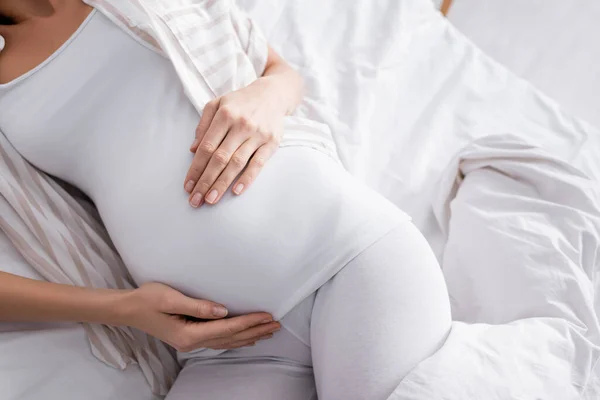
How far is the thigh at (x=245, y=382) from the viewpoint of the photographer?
78 centimetres

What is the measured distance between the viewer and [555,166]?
3.13 feet

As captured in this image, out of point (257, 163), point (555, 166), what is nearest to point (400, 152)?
point (555, 166)

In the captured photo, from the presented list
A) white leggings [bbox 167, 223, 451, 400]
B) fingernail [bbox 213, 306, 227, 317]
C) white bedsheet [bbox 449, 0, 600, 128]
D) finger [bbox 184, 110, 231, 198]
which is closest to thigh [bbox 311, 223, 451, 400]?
white leggings [bbox 167, 223, 451, 400]

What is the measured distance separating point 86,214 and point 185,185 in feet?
1.04

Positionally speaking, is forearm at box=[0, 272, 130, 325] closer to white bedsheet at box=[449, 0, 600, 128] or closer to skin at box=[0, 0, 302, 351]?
skin at box=[0, 0, 302, 351]

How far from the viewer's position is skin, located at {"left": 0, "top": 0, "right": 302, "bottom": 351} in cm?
73

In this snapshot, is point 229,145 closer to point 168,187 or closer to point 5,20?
point 168,187

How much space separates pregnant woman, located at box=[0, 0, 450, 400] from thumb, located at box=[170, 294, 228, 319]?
0.06ft

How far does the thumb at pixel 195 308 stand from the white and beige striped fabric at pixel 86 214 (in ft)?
0.71

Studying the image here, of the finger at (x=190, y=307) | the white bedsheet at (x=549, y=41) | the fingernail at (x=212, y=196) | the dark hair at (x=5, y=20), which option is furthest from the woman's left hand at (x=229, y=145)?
the white bedsheet at (x=549, y=41)

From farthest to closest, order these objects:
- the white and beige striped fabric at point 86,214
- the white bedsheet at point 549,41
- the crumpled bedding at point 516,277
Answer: the white bedsheet at point 549,41 < the white and beige striped fabric at point 86,214 < the crumpled bedding at point 516,277

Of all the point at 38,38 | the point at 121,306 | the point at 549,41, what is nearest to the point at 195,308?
the point at 121,306

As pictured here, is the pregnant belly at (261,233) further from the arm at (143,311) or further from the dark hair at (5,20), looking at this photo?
the dark hair at (5,20)

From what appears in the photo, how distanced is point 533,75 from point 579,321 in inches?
39.8
